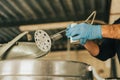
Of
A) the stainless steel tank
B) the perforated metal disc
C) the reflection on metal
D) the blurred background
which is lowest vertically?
the stainless steel tank

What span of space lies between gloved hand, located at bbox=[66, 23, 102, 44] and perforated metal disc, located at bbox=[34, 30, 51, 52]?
13 cm

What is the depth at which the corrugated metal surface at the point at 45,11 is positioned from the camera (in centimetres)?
232

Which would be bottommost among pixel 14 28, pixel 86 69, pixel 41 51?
pixel 86 69

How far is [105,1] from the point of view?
2.30m

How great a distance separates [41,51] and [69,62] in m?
0.24

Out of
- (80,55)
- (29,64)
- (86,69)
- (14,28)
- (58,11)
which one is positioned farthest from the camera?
(80,55)

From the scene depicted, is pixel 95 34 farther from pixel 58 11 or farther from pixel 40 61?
pixel 58 11

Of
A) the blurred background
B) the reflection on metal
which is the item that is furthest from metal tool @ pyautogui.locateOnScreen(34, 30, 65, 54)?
the blurred background

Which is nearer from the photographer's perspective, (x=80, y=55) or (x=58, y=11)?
(x=58, y=11)

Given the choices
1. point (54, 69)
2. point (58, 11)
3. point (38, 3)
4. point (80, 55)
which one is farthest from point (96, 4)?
point (80, 55)

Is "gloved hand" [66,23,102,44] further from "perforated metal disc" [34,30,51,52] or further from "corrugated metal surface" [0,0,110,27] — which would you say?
"corrugated metal surface" [0,0,110,27]

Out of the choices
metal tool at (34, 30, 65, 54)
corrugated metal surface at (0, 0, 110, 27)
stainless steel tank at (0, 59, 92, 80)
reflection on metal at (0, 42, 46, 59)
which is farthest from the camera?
corrugated metal surface at (0, 0, 110, 27)

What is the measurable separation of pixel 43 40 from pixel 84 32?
0.81 feet

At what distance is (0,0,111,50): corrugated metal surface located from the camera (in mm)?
2316
